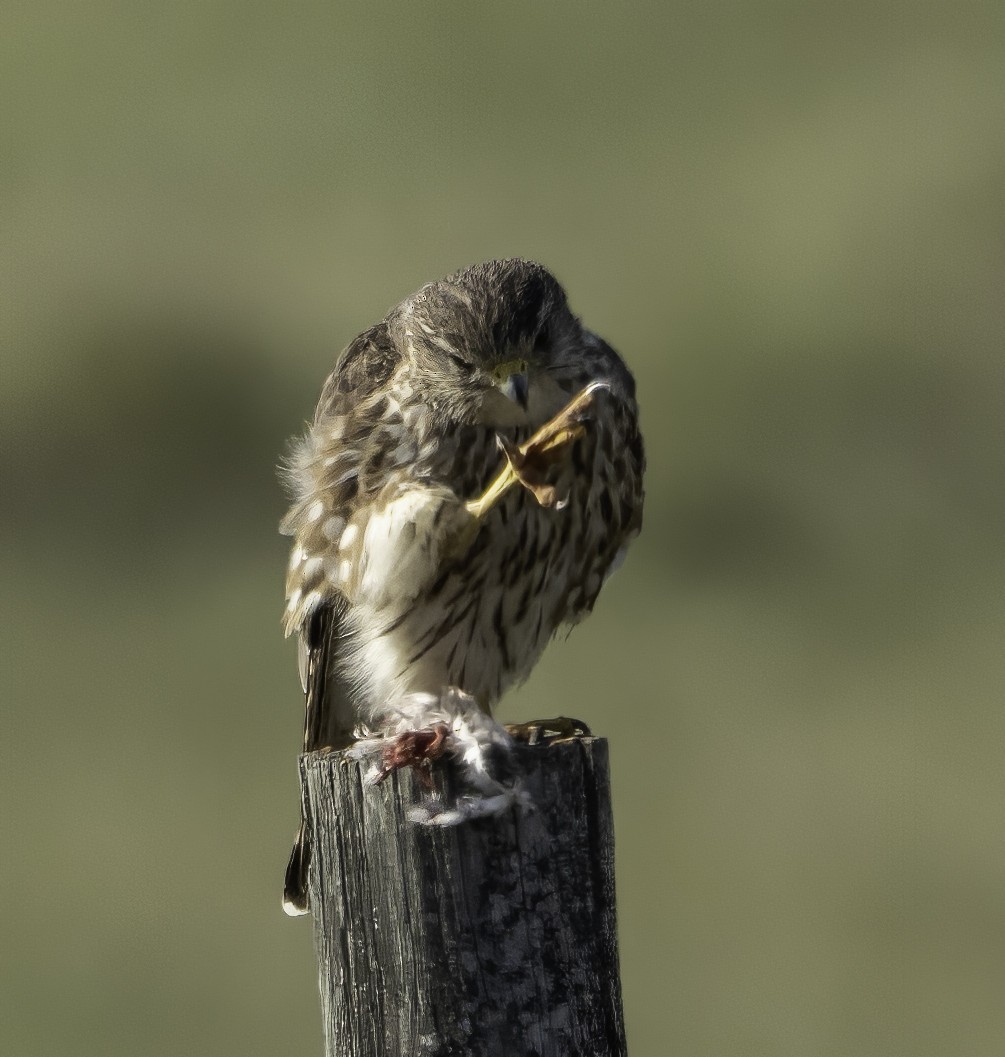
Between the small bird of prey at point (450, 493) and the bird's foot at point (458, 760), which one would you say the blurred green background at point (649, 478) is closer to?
the small bird of prey at point (450, 493)

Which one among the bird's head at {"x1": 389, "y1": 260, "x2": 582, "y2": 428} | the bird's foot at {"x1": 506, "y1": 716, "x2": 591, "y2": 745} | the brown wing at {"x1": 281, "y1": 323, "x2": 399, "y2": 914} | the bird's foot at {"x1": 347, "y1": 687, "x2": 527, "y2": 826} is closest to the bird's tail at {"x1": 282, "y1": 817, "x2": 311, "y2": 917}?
the brown wing at {"x1": 281, "y1": 323, "x2": 399, "y2": 914}

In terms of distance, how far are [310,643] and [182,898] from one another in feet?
14.2

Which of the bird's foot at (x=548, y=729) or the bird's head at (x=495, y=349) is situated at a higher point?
the bird's head at (x=495, y=349)

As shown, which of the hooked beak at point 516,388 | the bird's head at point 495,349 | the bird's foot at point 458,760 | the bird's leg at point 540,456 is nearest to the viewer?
the bird's foot at point 458,760

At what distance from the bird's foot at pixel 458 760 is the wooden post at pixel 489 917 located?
2 centimetres

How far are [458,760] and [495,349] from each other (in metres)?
1.41

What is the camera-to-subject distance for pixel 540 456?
3.63 m

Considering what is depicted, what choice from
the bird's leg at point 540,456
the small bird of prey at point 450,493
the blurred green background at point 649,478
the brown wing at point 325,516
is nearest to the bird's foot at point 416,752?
the bird's leg at point 540,456

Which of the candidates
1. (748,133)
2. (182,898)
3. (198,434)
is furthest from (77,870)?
(748,133)

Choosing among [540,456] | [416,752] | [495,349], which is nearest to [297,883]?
[540,456]

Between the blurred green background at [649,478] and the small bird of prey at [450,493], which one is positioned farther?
the blurred green background at [649,478]

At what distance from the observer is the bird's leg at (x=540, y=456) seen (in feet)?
11.5

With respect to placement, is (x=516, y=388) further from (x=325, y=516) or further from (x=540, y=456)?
(x=325, y=516)

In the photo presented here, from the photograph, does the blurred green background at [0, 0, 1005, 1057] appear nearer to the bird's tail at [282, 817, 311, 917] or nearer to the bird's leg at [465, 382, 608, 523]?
the bird's tail at [282, 817, 311, 917]
